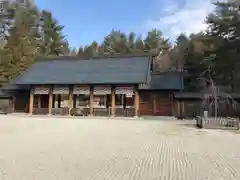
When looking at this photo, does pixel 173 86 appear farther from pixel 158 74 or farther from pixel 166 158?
pixel 166 158

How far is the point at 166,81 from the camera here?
85.0 ft

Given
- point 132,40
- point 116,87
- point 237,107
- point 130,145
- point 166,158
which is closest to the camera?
point 166,158

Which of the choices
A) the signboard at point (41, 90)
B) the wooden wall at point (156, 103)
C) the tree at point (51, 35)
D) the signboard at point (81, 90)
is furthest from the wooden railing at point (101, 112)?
the tree at point (51, 35)

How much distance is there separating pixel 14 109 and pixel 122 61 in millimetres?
12535

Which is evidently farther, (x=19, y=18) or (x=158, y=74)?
(x=19, y=18)

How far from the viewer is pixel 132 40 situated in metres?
54.7

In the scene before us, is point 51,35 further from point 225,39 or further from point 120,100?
point 225,39

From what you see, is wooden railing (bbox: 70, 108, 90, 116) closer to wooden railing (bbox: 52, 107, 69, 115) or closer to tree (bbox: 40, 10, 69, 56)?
wooden railing (bbox: 52, 107, 69, 115)

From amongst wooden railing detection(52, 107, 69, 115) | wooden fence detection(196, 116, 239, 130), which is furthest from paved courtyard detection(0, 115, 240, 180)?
wooden railing detection(52, 107, 69, 115)

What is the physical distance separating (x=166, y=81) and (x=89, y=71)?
302 inches

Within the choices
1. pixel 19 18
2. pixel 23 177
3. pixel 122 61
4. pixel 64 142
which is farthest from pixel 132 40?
pixel 23 177

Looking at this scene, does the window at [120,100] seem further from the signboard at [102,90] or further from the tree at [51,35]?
the tree at [51,35]

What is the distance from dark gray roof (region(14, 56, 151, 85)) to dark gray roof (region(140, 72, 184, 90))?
1.63 metres

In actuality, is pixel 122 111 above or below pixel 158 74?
below
